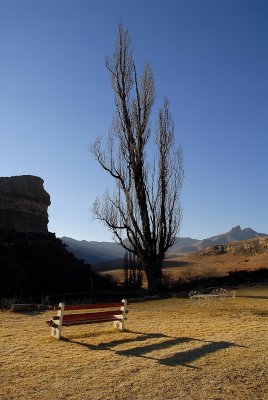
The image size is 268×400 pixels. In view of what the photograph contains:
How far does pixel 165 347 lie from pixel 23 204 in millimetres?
20851

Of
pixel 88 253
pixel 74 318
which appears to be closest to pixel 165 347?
pixel 74 318

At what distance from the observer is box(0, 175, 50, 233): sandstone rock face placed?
25.9m

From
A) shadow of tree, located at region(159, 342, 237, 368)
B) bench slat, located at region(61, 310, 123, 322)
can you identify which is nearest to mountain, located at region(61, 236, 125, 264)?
bench slat, located at region(61, 310, 123, 322)

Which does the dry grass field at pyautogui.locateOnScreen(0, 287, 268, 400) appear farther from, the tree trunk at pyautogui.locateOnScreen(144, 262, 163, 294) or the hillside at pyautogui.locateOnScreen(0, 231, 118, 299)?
the hillside at pyautogui.locateOnScreen(0, 231, 118, 299)

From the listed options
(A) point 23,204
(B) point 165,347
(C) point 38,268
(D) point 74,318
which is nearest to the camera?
(B) point 165,347

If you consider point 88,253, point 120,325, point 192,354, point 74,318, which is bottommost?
point 192,354

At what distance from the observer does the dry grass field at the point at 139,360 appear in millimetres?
5055

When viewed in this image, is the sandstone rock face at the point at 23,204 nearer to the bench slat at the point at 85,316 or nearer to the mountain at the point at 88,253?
the bench slat at the point at 85,316

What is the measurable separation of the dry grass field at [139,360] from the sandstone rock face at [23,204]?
1566cm

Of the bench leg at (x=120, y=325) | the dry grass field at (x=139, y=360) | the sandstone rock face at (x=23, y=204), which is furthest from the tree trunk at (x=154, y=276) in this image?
the sandstone rock face at (x=23, y=204)

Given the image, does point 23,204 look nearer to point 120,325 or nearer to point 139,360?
point 120,325

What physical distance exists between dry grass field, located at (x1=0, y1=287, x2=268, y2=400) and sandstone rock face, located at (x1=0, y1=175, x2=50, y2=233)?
15659 millimetres

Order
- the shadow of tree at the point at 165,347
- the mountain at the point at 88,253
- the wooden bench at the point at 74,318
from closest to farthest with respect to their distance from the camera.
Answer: the shadow of tree at the point at 165,347 → the wooden bench at the point at 74,318 → the mountain at the point at 88,253

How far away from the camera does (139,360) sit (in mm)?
6535
